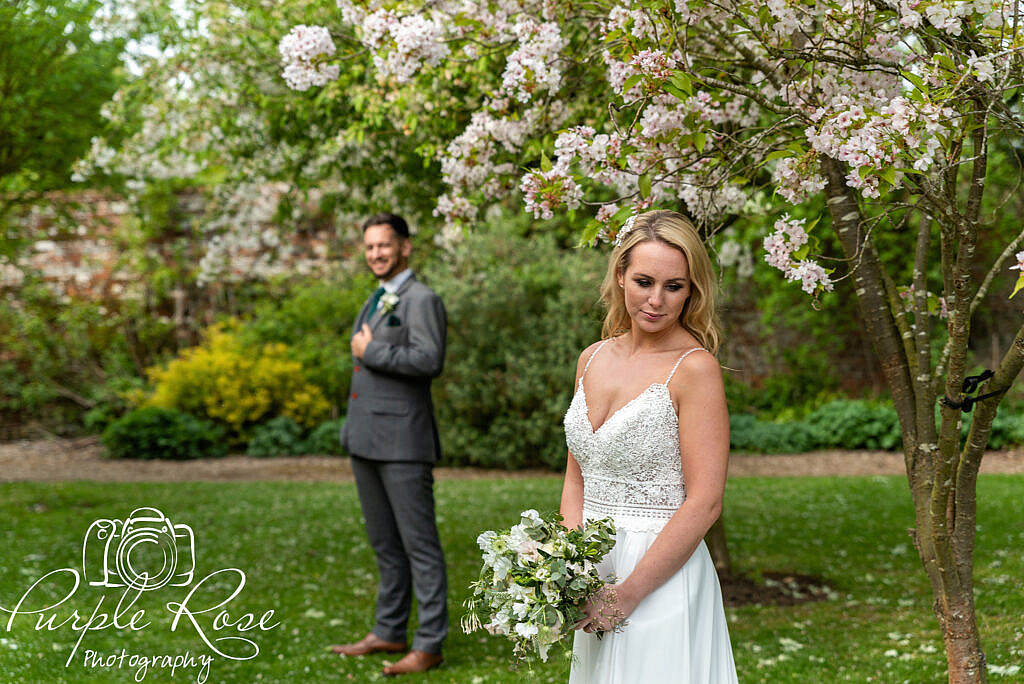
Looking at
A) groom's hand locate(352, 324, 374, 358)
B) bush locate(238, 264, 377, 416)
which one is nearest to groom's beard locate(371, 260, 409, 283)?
groom's hand locate(352, 324, 374, 358)

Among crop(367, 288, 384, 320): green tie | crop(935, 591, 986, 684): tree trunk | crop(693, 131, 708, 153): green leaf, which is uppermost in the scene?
crop(693, 131, 708, 153): green leaf

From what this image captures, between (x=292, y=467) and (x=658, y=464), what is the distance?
372 inches

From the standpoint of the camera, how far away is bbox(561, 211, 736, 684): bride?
7.56ft

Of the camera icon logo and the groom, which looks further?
the camera icon logo

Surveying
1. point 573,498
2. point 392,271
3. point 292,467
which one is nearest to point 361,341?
point 392,271

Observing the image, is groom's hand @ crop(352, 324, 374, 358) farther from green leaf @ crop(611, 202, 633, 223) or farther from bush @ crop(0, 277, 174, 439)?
bush @ crop(0, 277, 174, 439)

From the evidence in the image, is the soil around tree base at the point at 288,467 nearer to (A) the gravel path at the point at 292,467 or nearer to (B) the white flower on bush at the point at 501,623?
(A) the gravel path at the point at 292,467

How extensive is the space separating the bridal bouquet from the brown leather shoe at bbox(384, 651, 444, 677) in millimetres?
2338

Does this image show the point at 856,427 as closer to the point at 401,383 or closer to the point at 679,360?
the point at 401,383

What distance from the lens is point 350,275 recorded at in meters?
13.4

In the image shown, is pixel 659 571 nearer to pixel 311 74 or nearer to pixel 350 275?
pixel 311 74

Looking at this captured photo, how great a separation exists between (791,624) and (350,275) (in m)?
9.36

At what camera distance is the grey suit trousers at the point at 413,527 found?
177 inches

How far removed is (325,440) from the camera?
38.9ft
